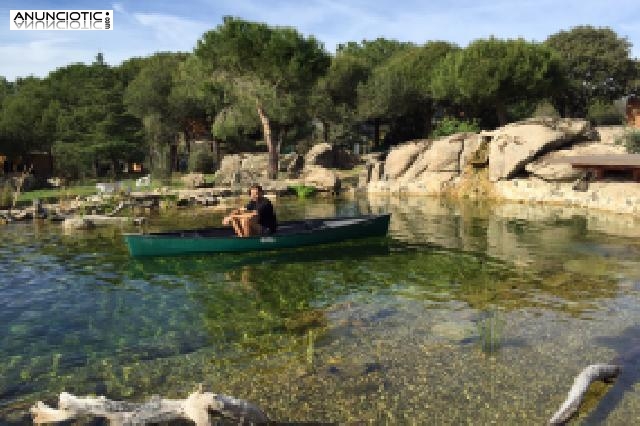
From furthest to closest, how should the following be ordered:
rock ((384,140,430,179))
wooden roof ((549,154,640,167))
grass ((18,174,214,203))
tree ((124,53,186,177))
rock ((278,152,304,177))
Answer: tree ((124,53,186,177)) < rock ((278,152,304,177)) < rock ((384,140,430,179)) < grass ((18,174,214,203)) < wooden roof ((549,154,640,167))

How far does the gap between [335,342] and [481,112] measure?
50033 mm

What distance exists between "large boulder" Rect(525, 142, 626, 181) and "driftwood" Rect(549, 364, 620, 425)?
23.8 meters

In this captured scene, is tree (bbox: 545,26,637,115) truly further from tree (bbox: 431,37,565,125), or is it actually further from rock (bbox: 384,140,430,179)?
rock (bbox: 384,140,430,179)

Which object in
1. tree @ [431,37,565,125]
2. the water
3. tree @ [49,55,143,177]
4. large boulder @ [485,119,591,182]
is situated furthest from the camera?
tree @ [431,37,565,125]

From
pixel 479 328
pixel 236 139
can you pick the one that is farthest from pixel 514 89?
pixel 479 328

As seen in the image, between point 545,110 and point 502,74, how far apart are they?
36.0 ft

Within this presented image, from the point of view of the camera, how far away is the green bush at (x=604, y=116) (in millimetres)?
51903

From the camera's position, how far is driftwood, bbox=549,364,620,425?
6961 millimetres

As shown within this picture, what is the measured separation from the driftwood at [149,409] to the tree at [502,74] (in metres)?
43.2

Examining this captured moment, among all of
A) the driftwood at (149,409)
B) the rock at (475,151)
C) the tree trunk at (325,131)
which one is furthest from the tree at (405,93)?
the driftwood at (149,409)

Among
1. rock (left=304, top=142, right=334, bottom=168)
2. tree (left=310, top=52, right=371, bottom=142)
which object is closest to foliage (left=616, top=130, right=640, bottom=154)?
rock (left=304, top=142, right=334, bottom=168)

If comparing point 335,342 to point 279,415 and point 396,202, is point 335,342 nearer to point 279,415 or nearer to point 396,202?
point 279,415

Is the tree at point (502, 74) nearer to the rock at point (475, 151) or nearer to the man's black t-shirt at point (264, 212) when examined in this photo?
the rock at point (475, 151)

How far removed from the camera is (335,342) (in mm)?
10055
